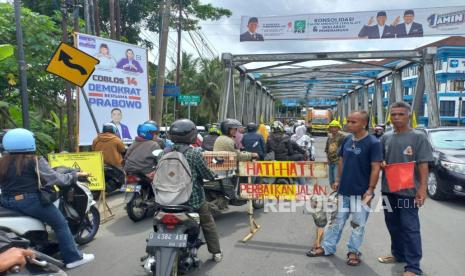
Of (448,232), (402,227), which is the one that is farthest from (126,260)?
(448,232)

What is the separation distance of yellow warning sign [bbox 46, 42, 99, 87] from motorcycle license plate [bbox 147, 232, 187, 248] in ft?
15.1

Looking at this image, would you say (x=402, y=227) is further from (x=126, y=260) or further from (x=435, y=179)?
(x=435, y=179)

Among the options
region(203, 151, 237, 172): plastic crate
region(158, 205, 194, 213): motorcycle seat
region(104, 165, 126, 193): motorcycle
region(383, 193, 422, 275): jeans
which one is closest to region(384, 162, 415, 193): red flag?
region(383, 193, 422, 275): jeans

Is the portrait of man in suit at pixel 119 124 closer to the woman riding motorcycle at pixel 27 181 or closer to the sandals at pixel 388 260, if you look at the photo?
the woman riding motorcycle at pixel 27 181

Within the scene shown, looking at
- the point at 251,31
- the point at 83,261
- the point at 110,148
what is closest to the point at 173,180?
the point at 83,261

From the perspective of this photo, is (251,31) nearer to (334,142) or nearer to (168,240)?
(334,142)

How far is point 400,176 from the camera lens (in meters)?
4.31

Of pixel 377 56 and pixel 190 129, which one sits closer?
pixel 190 129

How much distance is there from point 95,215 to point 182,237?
2.38 metres

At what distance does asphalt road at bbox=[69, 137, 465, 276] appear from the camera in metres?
4.45

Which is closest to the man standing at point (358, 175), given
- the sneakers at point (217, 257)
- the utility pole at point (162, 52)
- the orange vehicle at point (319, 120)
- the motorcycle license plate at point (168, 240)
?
the sneakers at point (217, 257)

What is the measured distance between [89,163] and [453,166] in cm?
659

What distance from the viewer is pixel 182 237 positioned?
360 centimetres

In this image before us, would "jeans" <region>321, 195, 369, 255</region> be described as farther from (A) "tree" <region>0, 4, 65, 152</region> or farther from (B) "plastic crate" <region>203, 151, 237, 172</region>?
(A) "tree" <region>0, 4, 65, 152</region>
